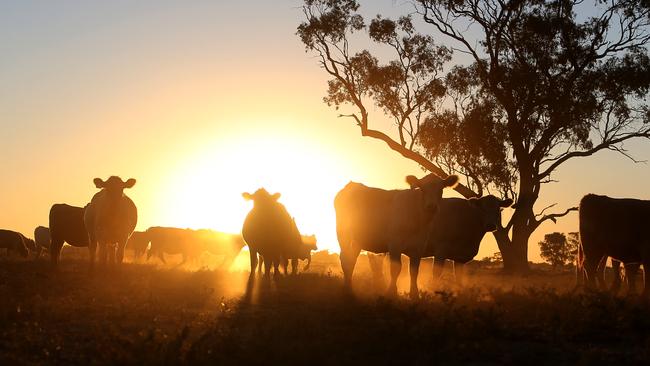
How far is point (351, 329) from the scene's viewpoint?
10.5 metres

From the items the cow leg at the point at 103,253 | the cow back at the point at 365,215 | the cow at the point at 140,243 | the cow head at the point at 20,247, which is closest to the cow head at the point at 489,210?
the cow back at the point at 365,215

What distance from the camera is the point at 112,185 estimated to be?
67.1 feet

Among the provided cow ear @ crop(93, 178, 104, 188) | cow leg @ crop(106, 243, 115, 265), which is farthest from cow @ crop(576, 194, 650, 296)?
cow ear @ crop(93, 178, 104, 188)

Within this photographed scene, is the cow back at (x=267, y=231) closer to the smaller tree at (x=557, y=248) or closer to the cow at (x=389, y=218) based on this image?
the cow at (x=389, y=218)

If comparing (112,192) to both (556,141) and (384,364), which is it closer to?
(384,364)

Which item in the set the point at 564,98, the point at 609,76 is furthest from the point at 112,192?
the point at 609,76

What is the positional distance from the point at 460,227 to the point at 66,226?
1174 centimetres

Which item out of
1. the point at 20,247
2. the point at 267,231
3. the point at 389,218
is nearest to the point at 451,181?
the point at 389,218

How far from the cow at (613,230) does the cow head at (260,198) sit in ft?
24.4

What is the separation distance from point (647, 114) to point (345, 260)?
70.4ft

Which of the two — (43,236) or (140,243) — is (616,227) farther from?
(43,236)

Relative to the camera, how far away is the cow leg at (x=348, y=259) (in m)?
17.3

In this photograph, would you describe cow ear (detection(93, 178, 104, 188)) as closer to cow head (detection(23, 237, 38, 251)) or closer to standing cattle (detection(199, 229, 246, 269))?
standing cattle (detection(199, 229, 246, 269))

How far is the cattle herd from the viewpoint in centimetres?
1555
